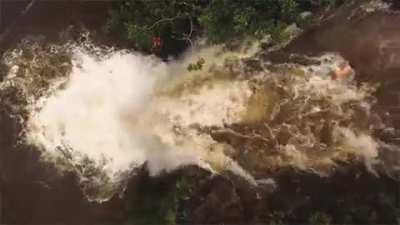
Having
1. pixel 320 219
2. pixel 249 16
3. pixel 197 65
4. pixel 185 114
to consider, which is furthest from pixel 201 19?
pixel 320 219

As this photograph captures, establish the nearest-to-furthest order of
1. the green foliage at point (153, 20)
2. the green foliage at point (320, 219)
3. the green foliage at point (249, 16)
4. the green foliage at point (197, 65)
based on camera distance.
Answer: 1. the green foliage at point (249, 16)
2. the green foliage at point (320, 219)
3. the green foliage at point (153, 20)
4. the green foliage at point (197, 65)

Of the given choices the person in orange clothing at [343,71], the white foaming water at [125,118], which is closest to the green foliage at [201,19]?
the white foaming water at [125,118]

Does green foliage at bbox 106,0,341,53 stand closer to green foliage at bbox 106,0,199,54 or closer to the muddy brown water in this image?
green foliage at bbox 106,0,199,54

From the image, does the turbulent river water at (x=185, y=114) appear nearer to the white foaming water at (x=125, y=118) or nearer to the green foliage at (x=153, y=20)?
the white foaming water at (x=125, y=118)

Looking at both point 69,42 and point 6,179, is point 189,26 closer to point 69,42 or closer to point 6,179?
point 69,42

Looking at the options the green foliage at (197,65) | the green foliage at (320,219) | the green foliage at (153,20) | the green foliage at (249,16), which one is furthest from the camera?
the green foliage at (197,65)

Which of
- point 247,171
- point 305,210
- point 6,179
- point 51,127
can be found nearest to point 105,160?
point 51,127

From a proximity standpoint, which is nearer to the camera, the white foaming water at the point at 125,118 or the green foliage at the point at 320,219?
the green foliage at the point at 320,219

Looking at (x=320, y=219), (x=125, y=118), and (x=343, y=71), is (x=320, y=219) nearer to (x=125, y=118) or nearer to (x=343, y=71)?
(x=343, y=71)
